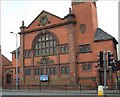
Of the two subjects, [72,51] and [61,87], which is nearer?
[61,87]

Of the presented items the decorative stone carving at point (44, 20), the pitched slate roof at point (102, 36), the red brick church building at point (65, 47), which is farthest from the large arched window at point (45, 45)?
the pitched slate roof at point (102, 36)

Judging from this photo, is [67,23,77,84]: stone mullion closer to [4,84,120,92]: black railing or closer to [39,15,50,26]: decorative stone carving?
[4,84,120,92]: black railing

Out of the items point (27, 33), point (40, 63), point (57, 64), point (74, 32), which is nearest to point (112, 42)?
point (74, 32)

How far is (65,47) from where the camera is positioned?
46812 mm

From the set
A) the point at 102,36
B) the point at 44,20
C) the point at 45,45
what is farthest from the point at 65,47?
Result: the point at 44,20

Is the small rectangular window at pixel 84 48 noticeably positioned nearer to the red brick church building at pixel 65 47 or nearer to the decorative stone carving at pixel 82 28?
the red brick church building at pixel 65 47

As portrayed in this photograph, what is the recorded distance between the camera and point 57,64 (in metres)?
47.3

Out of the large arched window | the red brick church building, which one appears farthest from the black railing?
the large arched window

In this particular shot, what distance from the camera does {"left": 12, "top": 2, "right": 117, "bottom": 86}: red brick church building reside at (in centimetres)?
4362

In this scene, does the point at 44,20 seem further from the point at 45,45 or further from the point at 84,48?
the point at 84,48

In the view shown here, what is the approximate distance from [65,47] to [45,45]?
5090 millimetres

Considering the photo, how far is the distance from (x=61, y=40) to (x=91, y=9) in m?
7.84

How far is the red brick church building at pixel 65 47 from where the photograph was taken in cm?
4362

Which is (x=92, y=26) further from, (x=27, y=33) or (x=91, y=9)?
(x=27, y=33)
